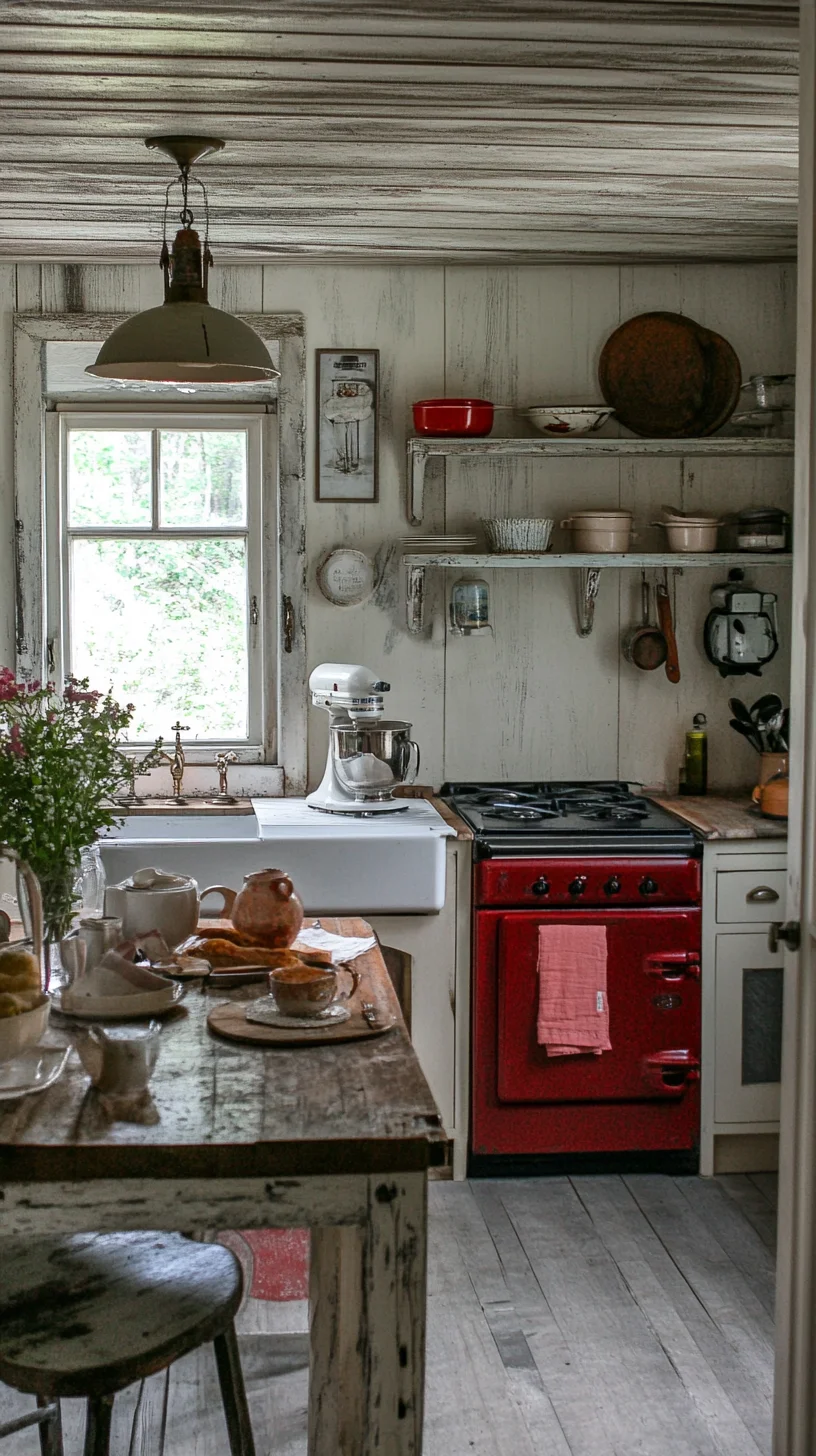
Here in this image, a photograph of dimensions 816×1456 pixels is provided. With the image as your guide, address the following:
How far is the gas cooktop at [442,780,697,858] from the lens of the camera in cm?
390

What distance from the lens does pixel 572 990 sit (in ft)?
12.7

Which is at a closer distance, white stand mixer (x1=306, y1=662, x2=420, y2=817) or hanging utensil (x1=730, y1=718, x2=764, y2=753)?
white stand mixer (x1=306, y1=662, x2=420, y2=817)

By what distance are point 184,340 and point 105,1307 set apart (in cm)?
157

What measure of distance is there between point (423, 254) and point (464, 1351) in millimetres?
2982

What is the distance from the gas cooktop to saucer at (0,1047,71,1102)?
80.2 inches

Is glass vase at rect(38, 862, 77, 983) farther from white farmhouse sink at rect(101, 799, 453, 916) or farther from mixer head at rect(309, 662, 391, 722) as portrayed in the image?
mixer head at rect(309, 662, 391, 722)

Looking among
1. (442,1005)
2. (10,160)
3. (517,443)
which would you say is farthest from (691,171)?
(442,1005)

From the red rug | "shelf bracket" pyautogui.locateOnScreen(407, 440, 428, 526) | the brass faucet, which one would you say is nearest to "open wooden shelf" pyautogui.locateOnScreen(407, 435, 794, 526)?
"shelf bracket" pyautogui.locateOnScreen(407, 440, 428, 526)

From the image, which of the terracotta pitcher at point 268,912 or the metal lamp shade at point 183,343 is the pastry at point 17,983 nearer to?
the terracotta pitcher at point 268,912

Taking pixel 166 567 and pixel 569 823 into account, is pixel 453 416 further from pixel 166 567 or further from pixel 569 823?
pixel 569 823

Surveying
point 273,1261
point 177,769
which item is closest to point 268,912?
point 273,1261

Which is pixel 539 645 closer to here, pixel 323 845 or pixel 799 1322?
pixel 323 845


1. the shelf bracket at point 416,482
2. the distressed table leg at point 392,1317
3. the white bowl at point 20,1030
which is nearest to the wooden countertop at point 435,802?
the shelf bracket at point 416,482

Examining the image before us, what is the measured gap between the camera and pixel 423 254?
4.29 metres
